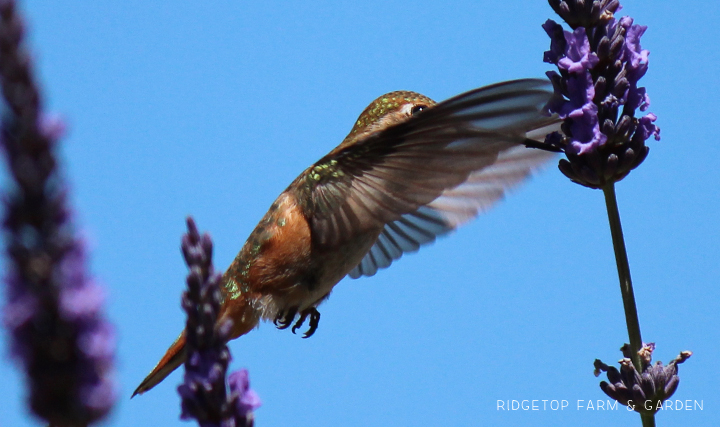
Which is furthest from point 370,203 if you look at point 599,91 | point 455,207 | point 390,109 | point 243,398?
point 243,398

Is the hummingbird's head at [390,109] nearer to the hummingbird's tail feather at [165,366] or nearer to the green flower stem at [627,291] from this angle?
the hummingbird's tail feather at [165,366]

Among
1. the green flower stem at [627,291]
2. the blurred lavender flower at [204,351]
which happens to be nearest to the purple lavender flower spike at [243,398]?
the blurred lavender flower at [204,351]

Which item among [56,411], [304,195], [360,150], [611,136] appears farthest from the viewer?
[304,195]

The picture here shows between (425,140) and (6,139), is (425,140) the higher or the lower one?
the higher one

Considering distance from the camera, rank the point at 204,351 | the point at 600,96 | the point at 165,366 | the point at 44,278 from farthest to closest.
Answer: the point at 165,366 → the point at 600,96 → the point at 204,351 → the point at 44,278

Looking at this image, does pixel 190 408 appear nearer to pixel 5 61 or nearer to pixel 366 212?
pixel 5 61

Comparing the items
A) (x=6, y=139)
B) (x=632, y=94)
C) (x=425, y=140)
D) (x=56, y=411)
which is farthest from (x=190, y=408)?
(x=425, y=140)

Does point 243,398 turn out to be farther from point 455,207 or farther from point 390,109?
point 390,109
